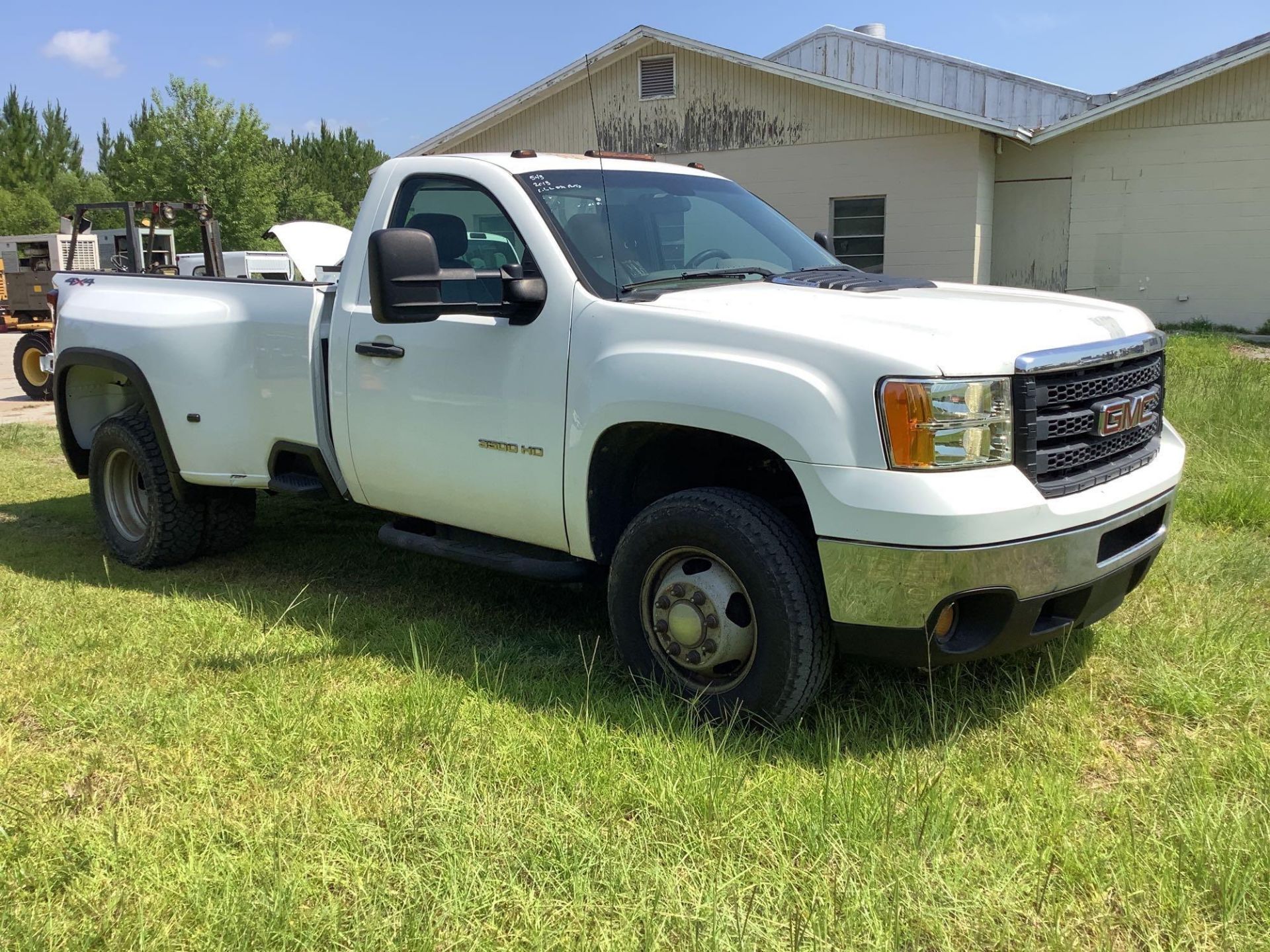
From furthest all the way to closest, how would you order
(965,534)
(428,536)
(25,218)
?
1. (25,218)
2. (428,536)
3. (965,534)

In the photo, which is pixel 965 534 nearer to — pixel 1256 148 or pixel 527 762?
pixel 527 762

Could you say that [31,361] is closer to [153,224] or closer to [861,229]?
[153,224]

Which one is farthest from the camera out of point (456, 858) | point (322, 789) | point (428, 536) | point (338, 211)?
point (338, 211)

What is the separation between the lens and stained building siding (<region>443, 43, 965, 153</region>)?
729 inches

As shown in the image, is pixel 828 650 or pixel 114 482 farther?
pixel 114 482

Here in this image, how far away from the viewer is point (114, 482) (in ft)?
19.5

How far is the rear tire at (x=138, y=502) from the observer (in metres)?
5.49

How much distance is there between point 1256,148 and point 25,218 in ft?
175

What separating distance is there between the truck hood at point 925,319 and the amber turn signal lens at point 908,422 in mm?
62

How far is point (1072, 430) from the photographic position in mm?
3209

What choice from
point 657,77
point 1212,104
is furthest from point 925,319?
point 657,77

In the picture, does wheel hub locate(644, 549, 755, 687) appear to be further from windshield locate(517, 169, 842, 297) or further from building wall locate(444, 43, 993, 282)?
building wall locate(444, 43, 993, 282)

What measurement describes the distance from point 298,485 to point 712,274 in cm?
215

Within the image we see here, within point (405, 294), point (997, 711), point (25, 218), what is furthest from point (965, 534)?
point (25, 218)
